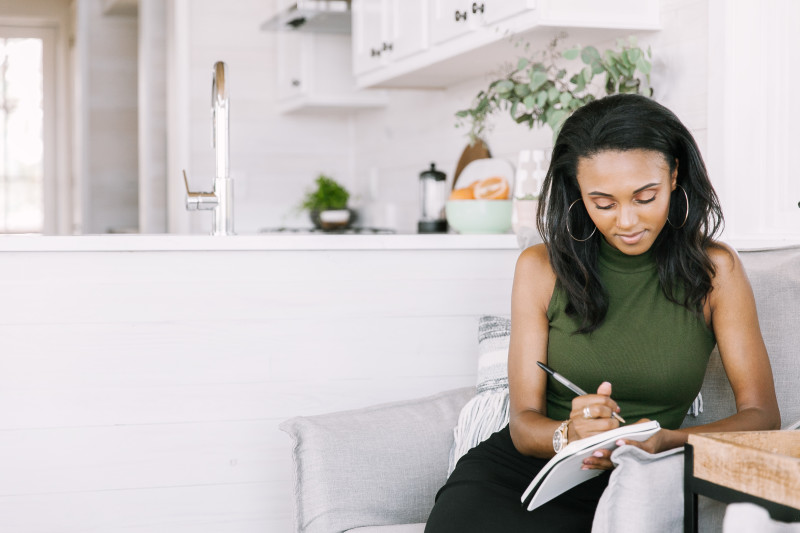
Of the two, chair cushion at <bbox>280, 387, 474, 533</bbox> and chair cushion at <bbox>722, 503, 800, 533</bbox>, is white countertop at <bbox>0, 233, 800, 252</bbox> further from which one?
chair cushion at <bbox>722, 503, 800, 533</bbox>

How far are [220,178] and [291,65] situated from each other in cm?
233

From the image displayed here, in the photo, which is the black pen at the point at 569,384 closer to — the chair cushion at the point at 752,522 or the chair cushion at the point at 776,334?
the chair cushion at the point at 776,334

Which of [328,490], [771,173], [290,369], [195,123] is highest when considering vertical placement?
[195,123]

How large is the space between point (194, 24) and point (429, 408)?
3.40 m

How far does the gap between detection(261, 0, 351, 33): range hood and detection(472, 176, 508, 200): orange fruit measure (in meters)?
1.47

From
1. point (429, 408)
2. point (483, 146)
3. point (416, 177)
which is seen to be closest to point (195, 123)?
point (416, 177)

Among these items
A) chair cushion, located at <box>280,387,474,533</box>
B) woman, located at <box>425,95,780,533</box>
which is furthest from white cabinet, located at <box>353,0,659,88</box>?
chair cushion, located at <box>280,387,474,533</box>

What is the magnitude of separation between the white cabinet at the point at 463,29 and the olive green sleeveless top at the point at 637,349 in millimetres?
938

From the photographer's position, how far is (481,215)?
8.81ft

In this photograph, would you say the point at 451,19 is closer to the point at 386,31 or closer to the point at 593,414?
the point at 386,31

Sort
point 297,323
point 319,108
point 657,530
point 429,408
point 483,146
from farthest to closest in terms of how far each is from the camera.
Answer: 1. point 319,108
2. point 483,146
3. point 297,323
4. point 429,408
5. point 657,530

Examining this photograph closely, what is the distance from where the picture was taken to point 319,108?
15.3ft

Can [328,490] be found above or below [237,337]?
below

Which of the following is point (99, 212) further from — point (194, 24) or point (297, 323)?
point (297, 323)
